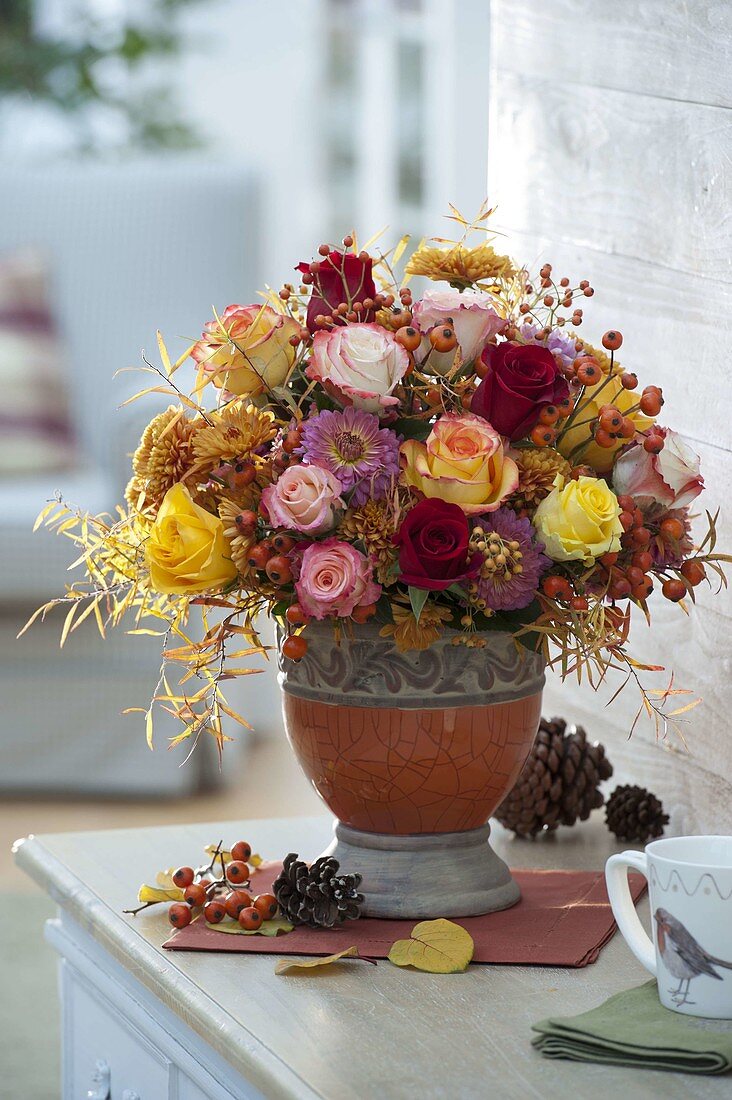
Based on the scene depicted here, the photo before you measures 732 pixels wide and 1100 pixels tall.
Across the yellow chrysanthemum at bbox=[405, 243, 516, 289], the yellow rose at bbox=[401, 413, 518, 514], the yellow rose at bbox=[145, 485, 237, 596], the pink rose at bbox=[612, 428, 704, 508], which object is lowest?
the yellow rose at bbox=[145, 485, 237, 596]

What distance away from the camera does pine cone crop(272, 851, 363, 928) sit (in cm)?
91

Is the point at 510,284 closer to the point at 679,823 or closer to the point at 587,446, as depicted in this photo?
the point at 587,446

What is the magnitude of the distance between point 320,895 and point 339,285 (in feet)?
1.22

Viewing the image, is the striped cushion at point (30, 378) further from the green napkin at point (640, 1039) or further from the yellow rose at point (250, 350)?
the green napkin at point (640, 1039)

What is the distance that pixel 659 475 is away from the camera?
0.88 m

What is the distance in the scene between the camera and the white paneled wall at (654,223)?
40.6 inches

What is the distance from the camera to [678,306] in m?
1.08

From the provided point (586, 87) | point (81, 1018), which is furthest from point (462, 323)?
point (81, 1018)

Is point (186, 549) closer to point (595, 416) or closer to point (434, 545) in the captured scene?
point (434, 545)

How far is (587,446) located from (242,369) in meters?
0.21

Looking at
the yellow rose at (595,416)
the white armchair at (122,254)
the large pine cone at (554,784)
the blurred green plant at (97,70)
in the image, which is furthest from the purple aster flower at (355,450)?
the blurred green plant at (97,70)

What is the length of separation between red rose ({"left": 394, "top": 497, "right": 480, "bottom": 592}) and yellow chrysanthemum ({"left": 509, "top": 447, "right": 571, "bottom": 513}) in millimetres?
54

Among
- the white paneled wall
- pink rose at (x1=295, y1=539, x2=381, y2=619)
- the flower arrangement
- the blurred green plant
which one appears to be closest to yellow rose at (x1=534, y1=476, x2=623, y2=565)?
the flower arrangement

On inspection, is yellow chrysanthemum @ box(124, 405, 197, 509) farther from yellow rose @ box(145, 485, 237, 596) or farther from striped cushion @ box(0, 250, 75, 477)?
striped cushion @ box(0, 250, 75, 477)
